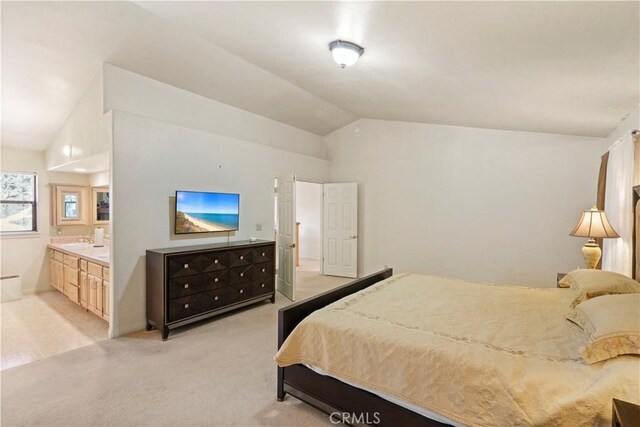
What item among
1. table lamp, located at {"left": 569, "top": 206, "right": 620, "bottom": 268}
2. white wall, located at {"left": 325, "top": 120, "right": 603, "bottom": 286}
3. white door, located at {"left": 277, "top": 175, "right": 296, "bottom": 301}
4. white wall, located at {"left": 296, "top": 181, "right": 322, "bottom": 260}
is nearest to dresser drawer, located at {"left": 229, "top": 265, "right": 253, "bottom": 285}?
white door, located at {"left": 277, "top": 175, "right": 296, "bottom": 301}

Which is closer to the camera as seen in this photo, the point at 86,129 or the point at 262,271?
the point at 86,129

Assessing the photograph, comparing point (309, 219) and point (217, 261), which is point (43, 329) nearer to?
point (217, 261)

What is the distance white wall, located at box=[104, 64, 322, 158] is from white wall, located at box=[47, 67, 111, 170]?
172 mm

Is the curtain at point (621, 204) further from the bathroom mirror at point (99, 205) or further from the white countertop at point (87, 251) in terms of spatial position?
the bathroom mirror at point (99, 205)

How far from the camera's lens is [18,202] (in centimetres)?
501

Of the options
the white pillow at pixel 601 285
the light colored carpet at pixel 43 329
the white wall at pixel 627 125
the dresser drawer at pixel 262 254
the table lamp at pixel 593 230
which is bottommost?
the light colored carpet at pixel 43 329

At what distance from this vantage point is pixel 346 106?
5180 mm

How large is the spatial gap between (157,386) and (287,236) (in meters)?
2.92

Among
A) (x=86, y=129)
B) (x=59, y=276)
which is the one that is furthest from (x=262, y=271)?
(x=59, y=276)

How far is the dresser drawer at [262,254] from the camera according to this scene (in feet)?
14.6

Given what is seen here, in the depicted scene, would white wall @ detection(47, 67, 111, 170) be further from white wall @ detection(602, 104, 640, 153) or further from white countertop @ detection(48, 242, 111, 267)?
white wall @ detection(602, 104, 640, 153)

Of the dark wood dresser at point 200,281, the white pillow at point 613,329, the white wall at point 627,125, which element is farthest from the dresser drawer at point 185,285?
the white wall at point 627,125

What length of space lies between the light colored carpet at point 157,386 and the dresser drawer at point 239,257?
991 millimetres

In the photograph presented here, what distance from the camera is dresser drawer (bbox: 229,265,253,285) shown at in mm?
4109
